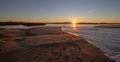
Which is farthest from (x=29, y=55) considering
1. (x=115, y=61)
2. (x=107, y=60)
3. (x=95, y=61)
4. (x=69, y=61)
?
(x=115, y=61)

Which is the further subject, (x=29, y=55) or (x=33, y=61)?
(x=29, y=55)

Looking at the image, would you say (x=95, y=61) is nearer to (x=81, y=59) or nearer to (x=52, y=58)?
(x=81, y=59)

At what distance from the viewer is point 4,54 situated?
7.12 meters

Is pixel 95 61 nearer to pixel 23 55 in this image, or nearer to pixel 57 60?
pixel 57 60

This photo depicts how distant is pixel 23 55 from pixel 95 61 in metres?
4.15

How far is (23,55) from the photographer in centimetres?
705

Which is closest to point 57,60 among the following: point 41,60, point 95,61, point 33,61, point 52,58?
point 52,58

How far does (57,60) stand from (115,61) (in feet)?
10.8

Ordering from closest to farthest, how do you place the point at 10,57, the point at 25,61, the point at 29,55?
the point at 25,61, the point at 10,57, the point at 29,55

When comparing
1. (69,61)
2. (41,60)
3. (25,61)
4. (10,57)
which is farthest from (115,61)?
(10,57)

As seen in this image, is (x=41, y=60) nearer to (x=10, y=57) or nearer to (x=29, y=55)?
(x=29, y=55)

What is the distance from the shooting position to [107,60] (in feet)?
22.1

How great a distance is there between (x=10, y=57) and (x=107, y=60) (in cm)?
548

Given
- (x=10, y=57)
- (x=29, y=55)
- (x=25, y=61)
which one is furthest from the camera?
(x=29, y=55)
